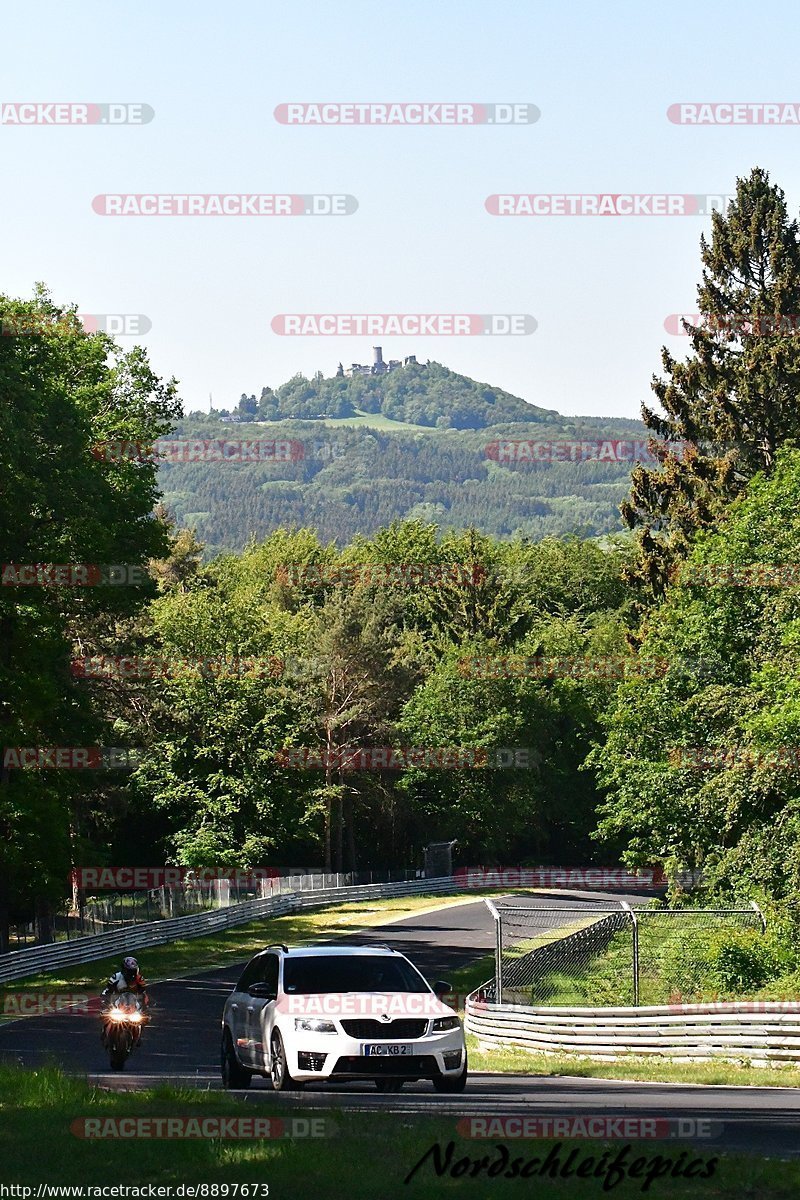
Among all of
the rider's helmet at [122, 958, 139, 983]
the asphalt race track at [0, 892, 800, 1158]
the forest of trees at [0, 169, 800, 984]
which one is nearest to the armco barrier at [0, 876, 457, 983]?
the forest of trees at [0, 169, 800, 984]

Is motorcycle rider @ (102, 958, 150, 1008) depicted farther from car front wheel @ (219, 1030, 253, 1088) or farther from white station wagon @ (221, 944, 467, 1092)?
white station wagon @ (221, 944, 467, 1092)

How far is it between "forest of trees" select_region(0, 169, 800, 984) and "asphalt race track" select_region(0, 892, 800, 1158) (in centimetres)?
806

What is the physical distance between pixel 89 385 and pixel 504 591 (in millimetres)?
53064

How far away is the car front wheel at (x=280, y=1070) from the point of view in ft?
52.2

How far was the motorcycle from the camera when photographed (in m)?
20.6

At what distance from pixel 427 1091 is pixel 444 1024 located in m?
1.21

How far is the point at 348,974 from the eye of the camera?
56.0 feet

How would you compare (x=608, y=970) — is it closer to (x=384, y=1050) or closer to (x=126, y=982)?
(x=126, y=982)

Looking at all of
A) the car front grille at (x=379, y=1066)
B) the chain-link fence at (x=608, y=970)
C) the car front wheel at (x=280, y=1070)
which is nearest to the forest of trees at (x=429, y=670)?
the chain-link fence at (x=608, y=970)

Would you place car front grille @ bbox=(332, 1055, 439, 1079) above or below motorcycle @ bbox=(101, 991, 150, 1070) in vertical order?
above

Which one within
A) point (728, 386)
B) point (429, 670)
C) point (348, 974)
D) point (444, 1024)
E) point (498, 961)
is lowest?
point (498, 961)

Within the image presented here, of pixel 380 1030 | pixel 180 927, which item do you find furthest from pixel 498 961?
pixel 180 927

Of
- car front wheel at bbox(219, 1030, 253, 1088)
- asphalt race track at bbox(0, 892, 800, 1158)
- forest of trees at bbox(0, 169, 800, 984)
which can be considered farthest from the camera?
forest of trees at bbox(0, 169, 800, 984)

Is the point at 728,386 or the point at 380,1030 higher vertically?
the point at 728,386
